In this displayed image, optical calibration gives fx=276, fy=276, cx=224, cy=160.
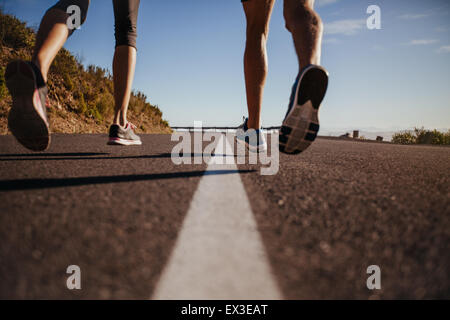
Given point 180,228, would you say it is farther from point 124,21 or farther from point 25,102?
point 124,21

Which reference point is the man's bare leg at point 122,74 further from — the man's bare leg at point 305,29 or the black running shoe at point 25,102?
the man's bare leg at point 305,29

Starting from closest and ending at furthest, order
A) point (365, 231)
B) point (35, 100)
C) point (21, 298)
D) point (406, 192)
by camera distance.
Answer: point (21, 298) → point (365, 231) → point (406, 192) → point (35, 100)

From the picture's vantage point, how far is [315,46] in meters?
1.89

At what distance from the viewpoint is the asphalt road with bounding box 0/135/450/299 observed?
1.89ft

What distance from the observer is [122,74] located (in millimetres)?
2852

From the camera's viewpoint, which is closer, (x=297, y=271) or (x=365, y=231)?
(x=297, y=271)

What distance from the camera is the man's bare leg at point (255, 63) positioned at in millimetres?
2637

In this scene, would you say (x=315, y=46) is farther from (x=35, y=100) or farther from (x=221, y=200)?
(x=35, y=100)

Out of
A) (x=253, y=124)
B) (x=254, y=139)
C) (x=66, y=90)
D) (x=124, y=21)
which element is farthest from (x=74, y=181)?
(x=66, y=90)

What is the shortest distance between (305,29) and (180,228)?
5.65ft

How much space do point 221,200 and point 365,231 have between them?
21.6 inches

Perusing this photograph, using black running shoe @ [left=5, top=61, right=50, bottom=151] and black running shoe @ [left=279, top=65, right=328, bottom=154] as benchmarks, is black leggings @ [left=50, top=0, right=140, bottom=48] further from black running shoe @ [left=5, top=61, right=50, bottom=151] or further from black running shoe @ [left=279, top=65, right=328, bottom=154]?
black running shoe @ [left=279, top=65, right=328, bottom=154]
